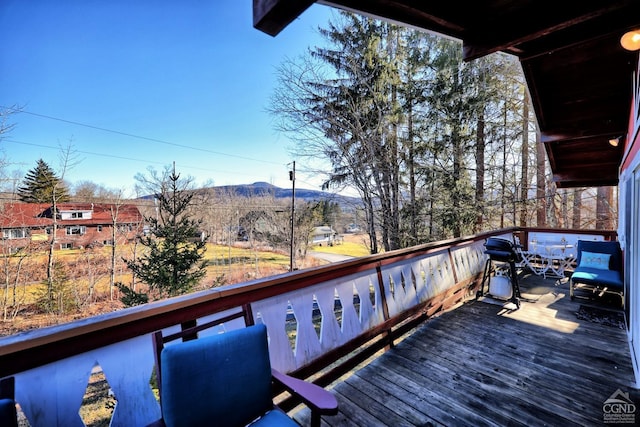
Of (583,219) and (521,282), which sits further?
(583,219)

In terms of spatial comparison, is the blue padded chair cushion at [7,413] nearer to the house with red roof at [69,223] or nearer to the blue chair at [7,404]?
the blue chair at [7,404]

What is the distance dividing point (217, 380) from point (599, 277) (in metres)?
5.55

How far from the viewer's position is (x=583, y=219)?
1103cm

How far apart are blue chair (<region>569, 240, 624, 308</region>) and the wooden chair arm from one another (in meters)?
4.99

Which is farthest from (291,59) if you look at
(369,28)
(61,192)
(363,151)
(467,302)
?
(61,192)

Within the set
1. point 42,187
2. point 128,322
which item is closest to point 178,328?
point 128,322

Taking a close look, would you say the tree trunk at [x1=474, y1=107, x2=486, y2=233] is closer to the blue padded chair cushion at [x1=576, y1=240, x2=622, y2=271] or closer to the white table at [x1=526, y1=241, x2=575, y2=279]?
the white table at [x1=526, y1=241, x2=575, y2=279]

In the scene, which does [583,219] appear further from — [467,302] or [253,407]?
[253,407]

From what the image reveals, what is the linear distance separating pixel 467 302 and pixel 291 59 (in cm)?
870

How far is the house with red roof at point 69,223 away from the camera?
12117 mm

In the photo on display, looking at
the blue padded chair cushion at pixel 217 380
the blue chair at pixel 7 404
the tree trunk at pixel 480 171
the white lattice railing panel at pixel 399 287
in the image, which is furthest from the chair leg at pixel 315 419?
the tree trunk at pixel 480 171

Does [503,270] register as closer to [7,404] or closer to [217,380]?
[217,380]

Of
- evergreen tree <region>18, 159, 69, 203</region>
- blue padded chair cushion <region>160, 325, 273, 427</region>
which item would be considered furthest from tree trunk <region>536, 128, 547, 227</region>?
evergreen tree <region>18, 159, 69, 203</region>

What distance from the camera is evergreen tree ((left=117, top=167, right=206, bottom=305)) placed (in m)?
11.2
